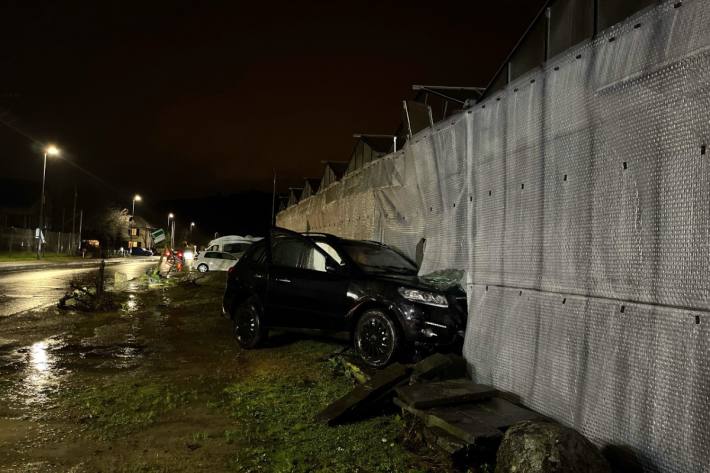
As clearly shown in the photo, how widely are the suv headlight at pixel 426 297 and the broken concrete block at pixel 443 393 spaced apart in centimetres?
130

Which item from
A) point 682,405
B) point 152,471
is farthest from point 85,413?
point 682,405

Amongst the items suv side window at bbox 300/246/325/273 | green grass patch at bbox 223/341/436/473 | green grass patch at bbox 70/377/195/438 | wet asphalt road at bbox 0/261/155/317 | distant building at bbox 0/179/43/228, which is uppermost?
distant building at bbox 0/179/43/228

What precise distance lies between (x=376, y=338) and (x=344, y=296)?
780mm

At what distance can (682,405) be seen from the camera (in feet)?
9.66

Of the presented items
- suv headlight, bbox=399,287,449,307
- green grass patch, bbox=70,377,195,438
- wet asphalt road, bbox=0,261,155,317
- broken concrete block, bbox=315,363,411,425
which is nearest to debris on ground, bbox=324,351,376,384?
broken concrete block, bbox=315,363,411,425

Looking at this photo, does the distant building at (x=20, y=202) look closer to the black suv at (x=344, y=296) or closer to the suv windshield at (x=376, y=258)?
the black suv at (x=344, y=296)

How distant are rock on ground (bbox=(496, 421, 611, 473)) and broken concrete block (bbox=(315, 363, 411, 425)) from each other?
146 centimetres

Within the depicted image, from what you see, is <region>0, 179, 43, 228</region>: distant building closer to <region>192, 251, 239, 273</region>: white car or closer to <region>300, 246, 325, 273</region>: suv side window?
<region>192, 251, 239, 273</region>: white car

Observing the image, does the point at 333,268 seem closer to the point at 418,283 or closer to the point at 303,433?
the point at 418,283

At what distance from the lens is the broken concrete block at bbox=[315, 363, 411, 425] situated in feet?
15.3

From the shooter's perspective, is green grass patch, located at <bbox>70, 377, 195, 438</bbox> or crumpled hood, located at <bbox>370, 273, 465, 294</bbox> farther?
crumpled hood, located at <bbox>370, 273, 465, 294</bbox>

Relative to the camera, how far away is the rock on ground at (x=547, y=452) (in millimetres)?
3139

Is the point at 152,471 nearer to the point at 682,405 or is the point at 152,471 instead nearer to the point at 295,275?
the point at 682,405

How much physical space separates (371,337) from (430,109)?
7318 millimetres
